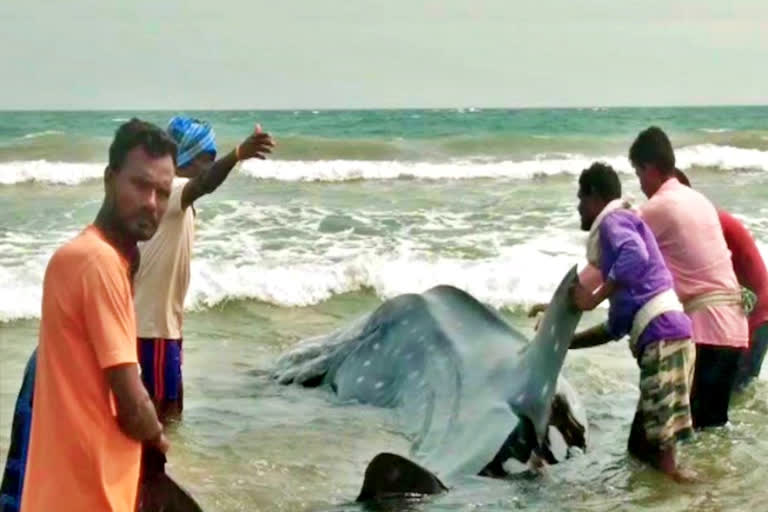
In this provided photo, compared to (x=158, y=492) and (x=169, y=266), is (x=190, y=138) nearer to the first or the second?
(x=169, y=266)

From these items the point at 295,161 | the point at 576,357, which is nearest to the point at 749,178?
the point at 295,161

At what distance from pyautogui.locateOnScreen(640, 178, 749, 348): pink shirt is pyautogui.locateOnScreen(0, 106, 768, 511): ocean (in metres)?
0.63

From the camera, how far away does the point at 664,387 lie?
5.75m

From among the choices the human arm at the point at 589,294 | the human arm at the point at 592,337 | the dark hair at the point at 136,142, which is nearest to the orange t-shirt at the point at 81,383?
the dark hair at the point at 136,142

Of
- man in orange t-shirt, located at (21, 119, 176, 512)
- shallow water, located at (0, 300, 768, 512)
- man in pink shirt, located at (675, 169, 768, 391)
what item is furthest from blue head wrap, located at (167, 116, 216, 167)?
man in pink shirt, located at (675, 169, 768, 391)

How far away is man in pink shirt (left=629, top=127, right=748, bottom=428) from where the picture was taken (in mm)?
6199

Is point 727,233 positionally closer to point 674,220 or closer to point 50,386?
point 674,220

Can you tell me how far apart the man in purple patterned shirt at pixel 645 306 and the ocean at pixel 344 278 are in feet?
0.97

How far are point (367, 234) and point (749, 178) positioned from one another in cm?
1246

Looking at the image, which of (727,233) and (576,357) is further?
(576,357)

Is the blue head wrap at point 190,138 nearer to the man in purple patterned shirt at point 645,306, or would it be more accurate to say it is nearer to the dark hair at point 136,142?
the man in purple patterned shirt at point 645,306

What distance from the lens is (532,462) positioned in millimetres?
5734

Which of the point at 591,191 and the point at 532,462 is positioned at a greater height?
the point at 591,191

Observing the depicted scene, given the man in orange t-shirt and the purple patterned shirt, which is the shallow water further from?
the man in orange t-shirt
